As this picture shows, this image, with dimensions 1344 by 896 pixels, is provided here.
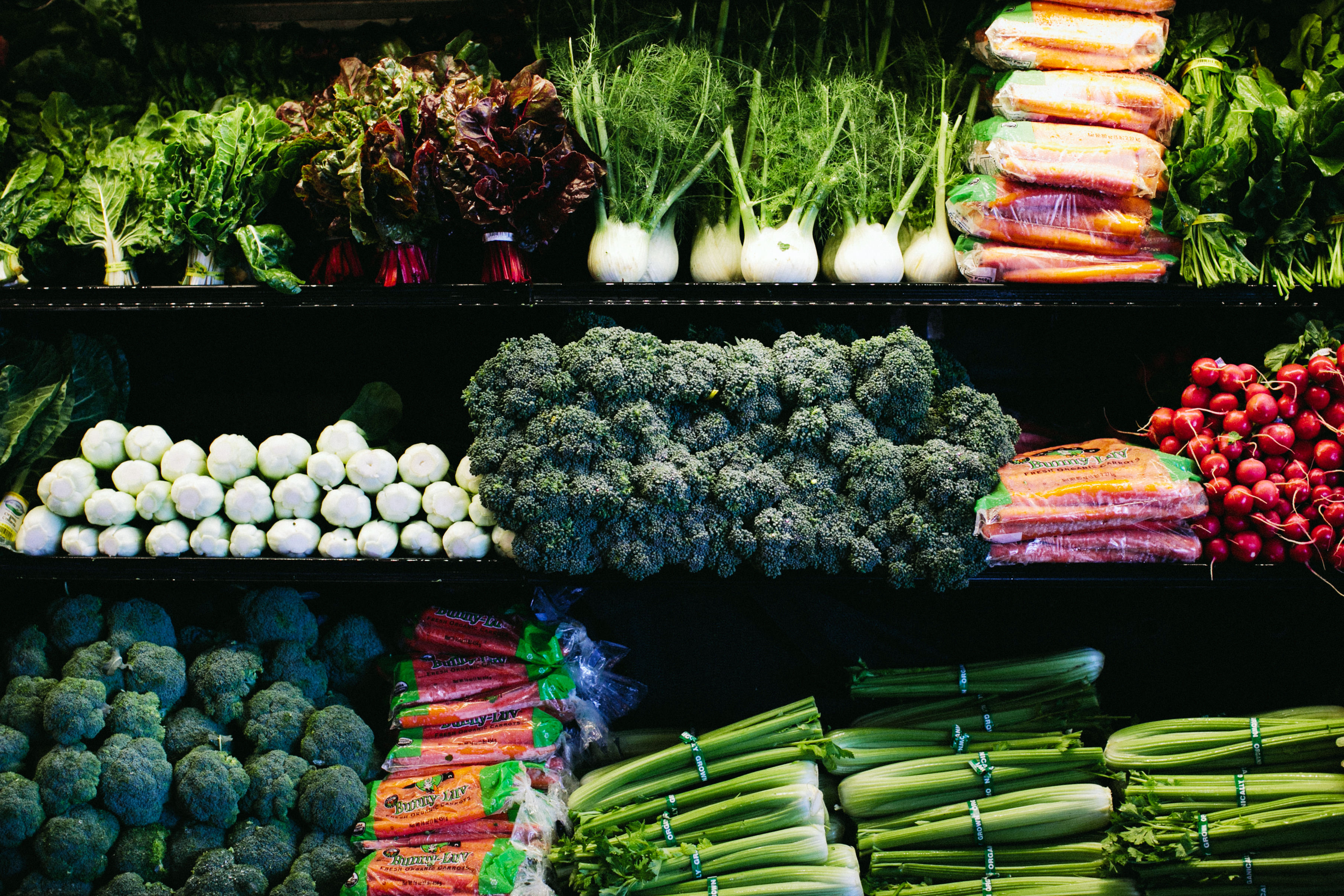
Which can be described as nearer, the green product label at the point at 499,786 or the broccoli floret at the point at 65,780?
the broccoli floret at the point at 65,780

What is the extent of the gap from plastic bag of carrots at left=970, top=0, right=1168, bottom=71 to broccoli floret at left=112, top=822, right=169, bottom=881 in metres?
2.83

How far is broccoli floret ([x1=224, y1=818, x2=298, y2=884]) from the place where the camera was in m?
1.87

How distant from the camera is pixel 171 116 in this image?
2146 mm

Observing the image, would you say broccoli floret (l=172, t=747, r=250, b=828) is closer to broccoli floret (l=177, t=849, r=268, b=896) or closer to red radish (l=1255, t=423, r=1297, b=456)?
broccoli floret (l=177, t=849, r=268, b=896)

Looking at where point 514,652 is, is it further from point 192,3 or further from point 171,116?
point 192,3

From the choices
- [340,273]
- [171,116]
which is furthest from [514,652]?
[171,116]

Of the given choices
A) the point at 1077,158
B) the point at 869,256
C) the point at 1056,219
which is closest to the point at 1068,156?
the point at 1077,158

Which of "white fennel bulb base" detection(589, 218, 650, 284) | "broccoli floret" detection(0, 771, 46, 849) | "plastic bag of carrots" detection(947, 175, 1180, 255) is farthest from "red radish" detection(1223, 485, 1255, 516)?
"broccoli floret" detection(0, 771, 46, 849)

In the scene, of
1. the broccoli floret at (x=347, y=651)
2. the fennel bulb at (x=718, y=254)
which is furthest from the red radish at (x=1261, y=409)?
the broccoli floret at (x=347, y=651)

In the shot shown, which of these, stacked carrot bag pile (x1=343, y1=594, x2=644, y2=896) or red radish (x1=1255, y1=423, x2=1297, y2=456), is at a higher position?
red radish (x1=1255, y1=423, x2=1297, y2=456)

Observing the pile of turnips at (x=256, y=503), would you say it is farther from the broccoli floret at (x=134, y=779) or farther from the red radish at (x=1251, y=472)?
the red radish at (x=1251, y=472)

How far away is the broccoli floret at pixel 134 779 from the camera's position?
1834 mm

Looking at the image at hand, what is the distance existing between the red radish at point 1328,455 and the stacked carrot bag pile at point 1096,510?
0.27 metres

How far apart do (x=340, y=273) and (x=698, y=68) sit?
105 cm
